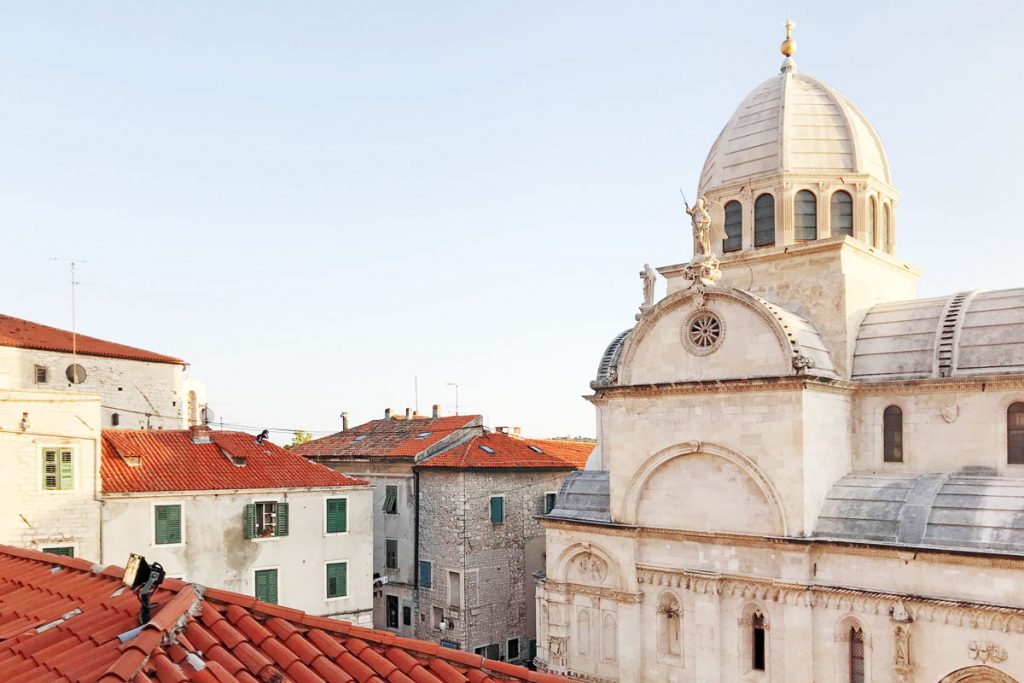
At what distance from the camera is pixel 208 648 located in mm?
6406

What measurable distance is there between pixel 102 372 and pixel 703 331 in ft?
75.2

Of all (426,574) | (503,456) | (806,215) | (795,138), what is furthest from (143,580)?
(503,456)

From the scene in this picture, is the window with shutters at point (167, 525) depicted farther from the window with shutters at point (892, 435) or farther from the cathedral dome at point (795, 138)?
the window with shutters at point (892, 435)

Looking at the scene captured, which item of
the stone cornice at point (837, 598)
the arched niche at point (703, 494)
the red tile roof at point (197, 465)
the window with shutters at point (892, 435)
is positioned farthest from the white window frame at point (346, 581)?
the window with shutters at point (892, 435)

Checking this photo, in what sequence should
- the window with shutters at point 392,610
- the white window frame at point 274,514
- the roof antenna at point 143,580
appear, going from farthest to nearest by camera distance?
the window with shutters at point 392,610 < the white window frame at point 274,514 < the roof antenna at point 143,580

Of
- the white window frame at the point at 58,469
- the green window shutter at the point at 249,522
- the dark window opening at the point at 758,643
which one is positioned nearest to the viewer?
the dark window opening at the point at 758,643

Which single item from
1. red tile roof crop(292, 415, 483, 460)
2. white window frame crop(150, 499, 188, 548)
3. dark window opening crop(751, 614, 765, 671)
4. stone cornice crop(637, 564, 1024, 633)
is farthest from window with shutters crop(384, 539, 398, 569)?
dark window opening crop(751, 614, 765, 671)

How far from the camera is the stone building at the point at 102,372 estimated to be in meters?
28.5

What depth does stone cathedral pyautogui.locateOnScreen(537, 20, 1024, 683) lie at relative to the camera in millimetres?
15992

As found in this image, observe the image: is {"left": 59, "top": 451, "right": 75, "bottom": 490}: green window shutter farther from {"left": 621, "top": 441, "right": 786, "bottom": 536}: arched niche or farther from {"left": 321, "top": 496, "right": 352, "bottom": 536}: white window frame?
{"left": 621, "top": 441, "right": 786, "bottom": 536}: arched niche

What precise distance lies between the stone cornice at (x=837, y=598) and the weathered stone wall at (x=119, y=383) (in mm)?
20539

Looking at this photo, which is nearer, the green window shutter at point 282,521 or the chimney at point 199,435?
the green window shutter at point 282,521

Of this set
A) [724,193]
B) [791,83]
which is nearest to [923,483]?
[724,193]

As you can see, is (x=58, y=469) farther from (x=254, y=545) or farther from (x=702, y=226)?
(x=702, y=226)
